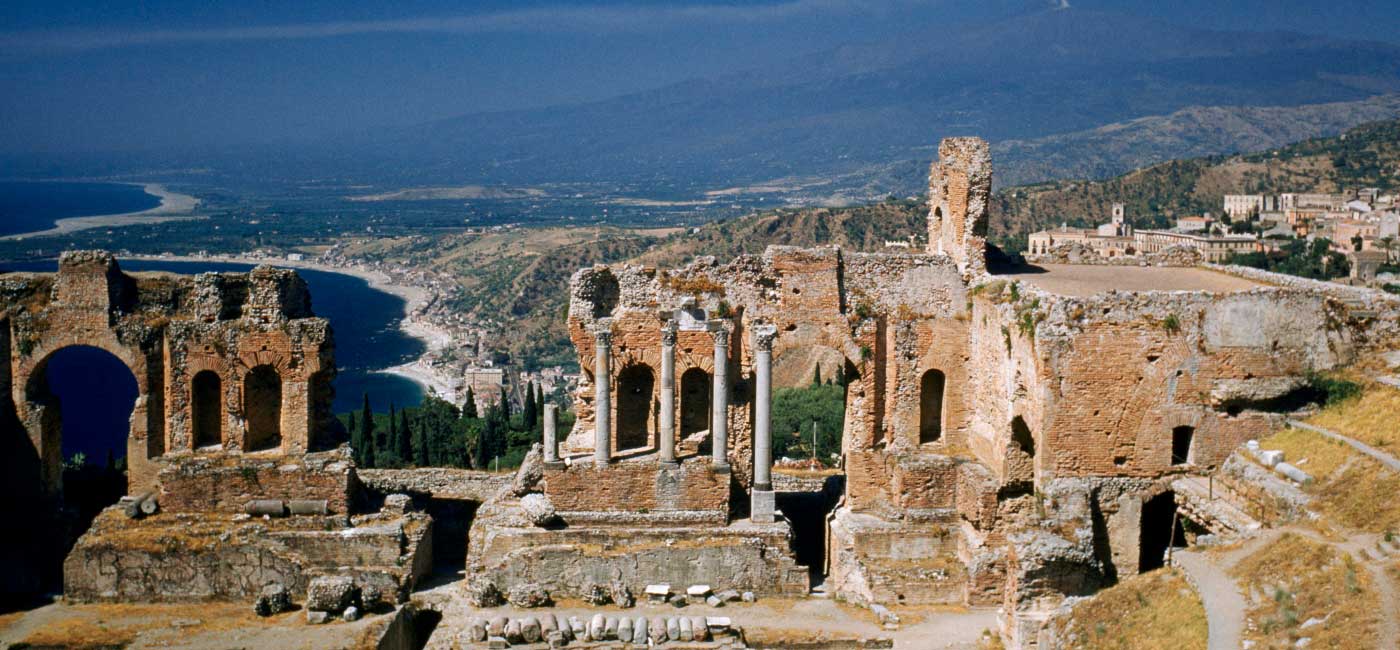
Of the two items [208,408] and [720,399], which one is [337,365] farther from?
[720,399]

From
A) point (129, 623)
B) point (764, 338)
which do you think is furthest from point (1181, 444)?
point (129, 623)

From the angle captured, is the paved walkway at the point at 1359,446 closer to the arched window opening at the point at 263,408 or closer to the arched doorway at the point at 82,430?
the arched window opening at the point at 263,408

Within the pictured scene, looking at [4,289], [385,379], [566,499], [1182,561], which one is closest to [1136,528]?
[1182,561]

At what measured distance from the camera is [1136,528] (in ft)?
81.1

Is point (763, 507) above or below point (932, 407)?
below

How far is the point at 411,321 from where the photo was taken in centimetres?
12406

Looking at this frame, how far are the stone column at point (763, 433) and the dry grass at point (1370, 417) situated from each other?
10175 mm

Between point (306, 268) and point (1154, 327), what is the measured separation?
155 metres

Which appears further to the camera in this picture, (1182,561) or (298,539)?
(298,539)

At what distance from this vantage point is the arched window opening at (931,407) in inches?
1160

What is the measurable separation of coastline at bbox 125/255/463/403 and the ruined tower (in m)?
28.9

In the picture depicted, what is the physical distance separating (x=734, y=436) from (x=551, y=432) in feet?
12.7

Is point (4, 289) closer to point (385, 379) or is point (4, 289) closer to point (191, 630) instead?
point (191, 630)

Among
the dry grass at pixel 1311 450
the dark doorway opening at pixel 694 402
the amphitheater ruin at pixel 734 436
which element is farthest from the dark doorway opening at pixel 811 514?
the dry grass at pixel 1311 450
